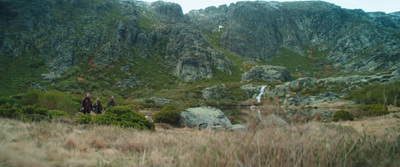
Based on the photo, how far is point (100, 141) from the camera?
397 centimetres

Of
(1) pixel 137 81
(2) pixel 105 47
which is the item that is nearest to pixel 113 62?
(2) pixel 105 47

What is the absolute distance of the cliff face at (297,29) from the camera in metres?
97.0

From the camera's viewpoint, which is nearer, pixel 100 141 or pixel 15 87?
pixel 100 141

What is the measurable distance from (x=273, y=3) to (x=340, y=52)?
6469 centimetres

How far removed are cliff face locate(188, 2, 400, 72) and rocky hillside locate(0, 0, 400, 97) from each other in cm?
59

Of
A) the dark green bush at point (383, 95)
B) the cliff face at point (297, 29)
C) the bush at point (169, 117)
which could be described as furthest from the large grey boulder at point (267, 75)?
the bush at point (169, 117)

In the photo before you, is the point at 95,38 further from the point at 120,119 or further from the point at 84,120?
the point at 120,119

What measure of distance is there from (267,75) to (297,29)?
70407 millimetres

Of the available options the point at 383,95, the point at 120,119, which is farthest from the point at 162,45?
the point at 383,95

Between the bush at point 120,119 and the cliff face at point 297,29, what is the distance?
107232mm

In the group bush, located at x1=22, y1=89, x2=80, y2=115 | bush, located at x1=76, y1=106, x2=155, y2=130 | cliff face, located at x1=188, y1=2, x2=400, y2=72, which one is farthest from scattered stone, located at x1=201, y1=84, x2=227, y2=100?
cliff face, located at x1=188, y1=2, x2=400, y2=72

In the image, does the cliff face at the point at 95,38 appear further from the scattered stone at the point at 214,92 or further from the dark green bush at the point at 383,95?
the dark green bush at the point at 383,95

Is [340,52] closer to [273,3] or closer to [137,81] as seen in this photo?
[273,3]

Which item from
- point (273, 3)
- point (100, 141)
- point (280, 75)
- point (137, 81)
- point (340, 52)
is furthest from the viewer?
point (273, 3)
